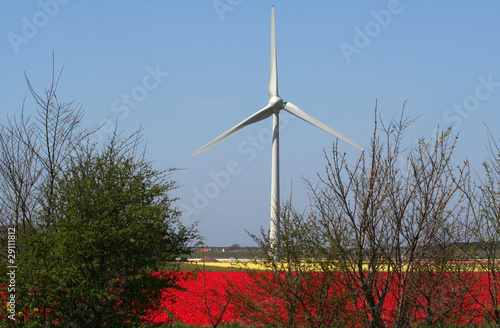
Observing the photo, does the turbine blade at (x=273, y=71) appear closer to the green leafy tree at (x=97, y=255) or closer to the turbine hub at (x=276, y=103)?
the turbine hub at (x=276, y=103)

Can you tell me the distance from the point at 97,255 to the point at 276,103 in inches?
682

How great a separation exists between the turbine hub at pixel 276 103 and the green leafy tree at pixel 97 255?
1582 cm

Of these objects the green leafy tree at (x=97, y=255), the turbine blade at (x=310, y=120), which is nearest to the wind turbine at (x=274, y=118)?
the turbine blade at (x=310, y=120)

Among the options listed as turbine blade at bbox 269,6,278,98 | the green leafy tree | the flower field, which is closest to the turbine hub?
turbine blade at bbox 269,6,278,98

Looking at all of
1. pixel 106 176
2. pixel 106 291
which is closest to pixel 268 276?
pixel 106 291

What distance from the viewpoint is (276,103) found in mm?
25828

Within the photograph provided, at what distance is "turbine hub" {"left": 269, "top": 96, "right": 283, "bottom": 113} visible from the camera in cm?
2586

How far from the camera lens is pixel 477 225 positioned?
9.55 m

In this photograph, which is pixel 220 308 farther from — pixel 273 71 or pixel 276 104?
pixel 273 71

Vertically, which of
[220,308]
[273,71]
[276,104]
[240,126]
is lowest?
[220,308]

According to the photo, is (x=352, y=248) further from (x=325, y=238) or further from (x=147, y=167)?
(x=147, y=167)

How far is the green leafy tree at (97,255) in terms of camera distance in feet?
31.2

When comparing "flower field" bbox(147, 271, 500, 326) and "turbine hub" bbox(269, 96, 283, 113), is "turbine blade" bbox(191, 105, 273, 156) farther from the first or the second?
"flower field" bbox(147, 271, 500, 326)

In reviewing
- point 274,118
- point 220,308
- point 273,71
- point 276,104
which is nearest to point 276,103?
point 276,104
